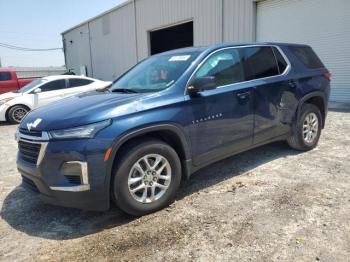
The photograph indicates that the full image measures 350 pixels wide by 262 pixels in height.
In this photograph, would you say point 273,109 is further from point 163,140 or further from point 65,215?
point 65,215

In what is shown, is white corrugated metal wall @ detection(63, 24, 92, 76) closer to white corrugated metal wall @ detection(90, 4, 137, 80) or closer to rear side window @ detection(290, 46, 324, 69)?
white corrugated metal wall @ detection(90, 4, 137, 80)

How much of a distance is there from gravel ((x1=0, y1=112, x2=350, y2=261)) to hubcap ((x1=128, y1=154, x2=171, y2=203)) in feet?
0.77

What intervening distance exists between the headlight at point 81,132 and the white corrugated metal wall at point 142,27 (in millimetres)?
10430

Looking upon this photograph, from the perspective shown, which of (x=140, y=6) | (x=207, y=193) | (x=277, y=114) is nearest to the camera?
(x=207, y=193)

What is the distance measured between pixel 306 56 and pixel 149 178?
3516 millimetres

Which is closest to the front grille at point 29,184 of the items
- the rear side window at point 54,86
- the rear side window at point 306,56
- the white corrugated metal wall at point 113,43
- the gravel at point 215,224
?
the gravel at point 215,224

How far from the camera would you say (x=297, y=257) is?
2598 millimetres

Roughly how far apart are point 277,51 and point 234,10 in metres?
8.57

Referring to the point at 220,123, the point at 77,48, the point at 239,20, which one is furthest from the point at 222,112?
the point at 77,48

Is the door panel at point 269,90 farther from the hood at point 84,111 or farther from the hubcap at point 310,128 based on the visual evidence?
the hood at point 84,111

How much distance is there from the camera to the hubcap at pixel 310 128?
5203 mm

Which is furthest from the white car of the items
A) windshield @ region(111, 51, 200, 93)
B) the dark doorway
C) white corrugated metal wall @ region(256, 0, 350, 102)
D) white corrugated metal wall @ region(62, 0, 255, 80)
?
the dark doorway

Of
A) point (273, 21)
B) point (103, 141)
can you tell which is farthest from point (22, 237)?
point (273, 21)

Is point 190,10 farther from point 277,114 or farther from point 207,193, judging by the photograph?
point 207,193
